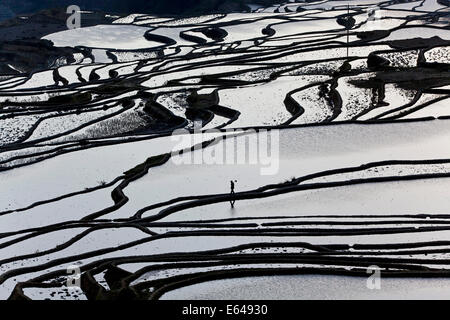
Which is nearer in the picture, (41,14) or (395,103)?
(395,103)

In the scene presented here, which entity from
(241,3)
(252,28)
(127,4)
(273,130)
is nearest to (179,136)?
(273,130)

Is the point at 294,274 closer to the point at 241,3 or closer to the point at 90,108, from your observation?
the point at 90,108

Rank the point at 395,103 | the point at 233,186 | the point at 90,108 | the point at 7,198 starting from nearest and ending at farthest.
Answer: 1. the point at 233,186
2. the point at 7,198
3. the point at 395,103
4. the point at 90,108
